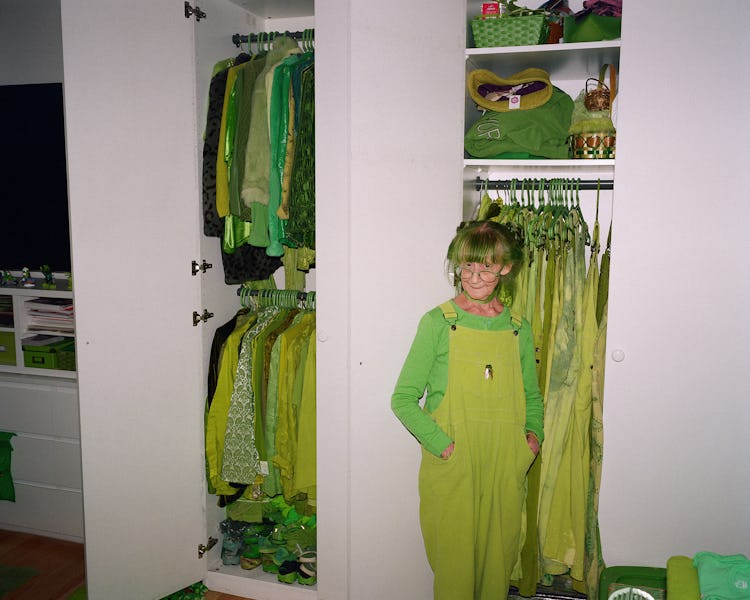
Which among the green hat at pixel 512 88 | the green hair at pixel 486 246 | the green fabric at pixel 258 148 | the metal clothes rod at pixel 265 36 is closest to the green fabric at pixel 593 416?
the green hair at pixel 486 246

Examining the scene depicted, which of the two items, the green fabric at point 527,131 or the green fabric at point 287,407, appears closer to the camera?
the green fabric at point 527,131

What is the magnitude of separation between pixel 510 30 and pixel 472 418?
1308mm

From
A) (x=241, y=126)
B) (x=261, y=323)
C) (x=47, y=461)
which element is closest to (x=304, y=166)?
(x=241, y=126)

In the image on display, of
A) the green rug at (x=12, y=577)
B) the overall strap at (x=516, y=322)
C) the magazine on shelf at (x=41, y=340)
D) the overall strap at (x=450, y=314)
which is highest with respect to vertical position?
the overall strap at (x=450, y=314)

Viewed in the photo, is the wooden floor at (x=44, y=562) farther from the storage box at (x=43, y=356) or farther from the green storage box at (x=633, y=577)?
the green storage box at (x=633, y=577)

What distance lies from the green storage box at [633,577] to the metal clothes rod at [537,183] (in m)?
1.28

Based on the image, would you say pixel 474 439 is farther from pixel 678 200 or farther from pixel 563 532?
pixel 678 200

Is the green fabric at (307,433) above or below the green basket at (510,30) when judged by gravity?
below

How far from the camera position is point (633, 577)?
1.97m

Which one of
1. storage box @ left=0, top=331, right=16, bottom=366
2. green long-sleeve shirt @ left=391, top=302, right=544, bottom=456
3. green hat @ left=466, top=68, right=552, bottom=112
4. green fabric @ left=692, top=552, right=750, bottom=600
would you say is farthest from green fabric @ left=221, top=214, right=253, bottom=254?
green fabric @ left=692, top=552, right=750, bottom=600

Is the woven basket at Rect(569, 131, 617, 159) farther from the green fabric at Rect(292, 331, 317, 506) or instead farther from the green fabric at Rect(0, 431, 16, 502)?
the green fabric at Rect(0, 431, 16, 502)

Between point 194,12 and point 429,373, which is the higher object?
point 194,12

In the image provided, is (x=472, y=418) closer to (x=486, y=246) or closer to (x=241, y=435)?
(x=486, y=246)

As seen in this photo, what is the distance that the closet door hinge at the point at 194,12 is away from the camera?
2.28 metres
